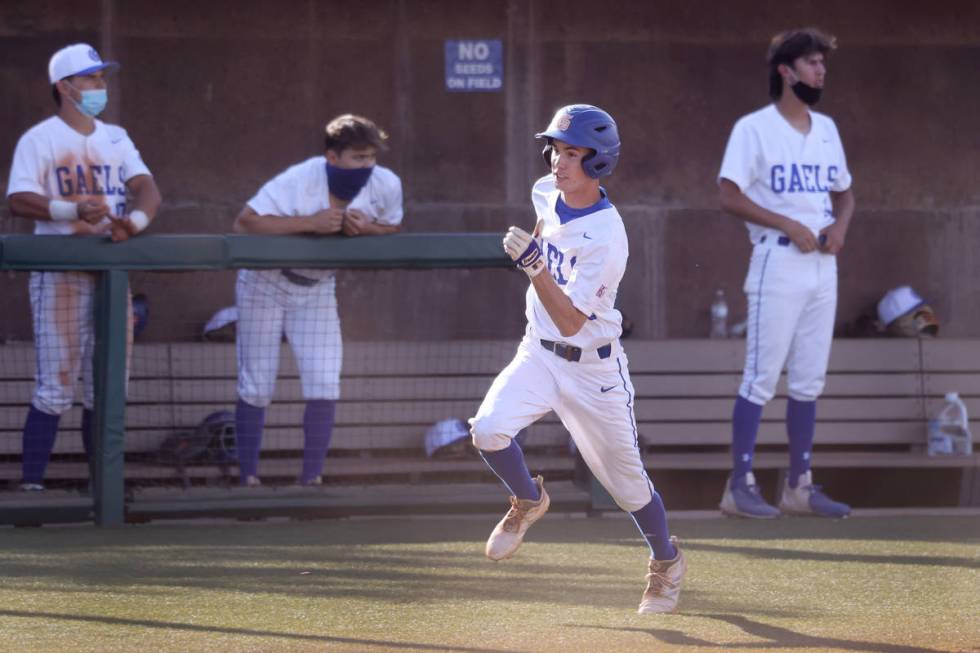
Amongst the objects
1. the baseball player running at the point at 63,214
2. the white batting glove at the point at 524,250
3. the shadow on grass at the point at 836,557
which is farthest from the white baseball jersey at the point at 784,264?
the white batting glove at the point at 524,250

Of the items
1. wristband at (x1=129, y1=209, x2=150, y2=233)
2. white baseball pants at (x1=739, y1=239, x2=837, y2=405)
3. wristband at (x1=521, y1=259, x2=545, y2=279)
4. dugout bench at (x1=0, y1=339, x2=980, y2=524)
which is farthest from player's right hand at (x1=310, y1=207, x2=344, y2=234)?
wristband at (x1=521, y1=259, x2=545, y2=279)

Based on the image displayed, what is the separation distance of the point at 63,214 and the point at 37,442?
0.97m

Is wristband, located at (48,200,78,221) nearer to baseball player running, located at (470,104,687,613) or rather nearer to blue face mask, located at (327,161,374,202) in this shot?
blue face mask, located at (327,161,374,202)

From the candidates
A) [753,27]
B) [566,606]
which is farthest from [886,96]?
[566,606]

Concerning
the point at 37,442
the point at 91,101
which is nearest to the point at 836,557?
the point at 37,442

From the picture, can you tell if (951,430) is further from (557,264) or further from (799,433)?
(557,264)

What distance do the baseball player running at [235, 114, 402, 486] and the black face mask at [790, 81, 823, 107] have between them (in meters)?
1.80

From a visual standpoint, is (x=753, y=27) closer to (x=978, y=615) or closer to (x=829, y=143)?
(x=829, y=143)

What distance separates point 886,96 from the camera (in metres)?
8.91

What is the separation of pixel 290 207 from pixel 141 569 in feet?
7.00

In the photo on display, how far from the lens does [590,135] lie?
Answer: 472 cm

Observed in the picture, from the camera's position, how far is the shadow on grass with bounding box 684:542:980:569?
563cm

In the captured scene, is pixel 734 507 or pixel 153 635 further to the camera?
pixel 734 507

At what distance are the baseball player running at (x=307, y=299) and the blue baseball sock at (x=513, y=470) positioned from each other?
2100 millimetres
